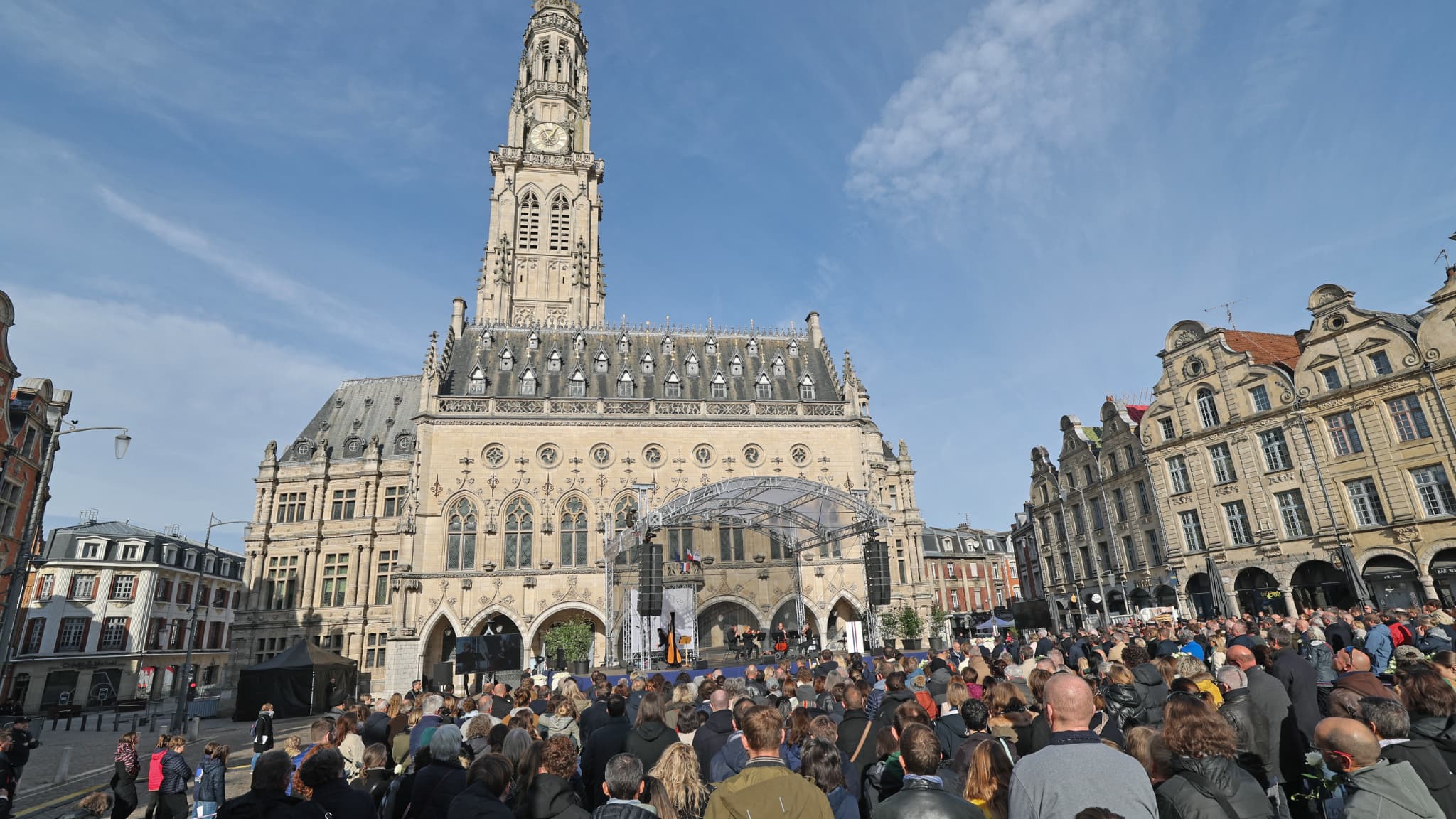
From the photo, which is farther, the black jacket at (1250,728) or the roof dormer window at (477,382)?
the roof dormer window at (477,382)

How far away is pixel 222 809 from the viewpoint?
4391mm

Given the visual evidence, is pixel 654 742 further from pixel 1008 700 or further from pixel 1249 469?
pixel 1249 469

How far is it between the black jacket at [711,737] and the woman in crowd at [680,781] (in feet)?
5.29

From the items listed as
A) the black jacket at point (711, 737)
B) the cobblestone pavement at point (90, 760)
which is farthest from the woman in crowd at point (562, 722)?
the cobblestone pavement at point (90, 760)

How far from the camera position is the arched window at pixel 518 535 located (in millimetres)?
30955

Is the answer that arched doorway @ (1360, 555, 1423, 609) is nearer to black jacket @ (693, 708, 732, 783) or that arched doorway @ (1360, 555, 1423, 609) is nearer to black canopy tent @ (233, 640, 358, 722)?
black jacket @ (693, 708, 732, 783)

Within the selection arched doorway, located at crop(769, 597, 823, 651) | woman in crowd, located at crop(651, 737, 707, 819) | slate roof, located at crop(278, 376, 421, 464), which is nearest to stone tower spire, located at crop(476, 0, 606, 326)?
slate roof, located at crop(278, 376, 421, 464)

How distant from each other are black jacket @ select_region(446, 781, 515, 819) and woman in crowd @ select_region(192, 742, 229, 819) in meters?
5.16

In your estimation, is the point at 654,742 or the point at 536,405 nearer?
the point at 654,742

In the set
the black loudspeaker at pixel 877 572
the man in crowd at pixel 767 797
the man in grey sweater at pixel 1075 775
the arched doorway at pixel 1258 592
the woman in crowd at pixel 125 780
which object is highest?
the black loudspeaker at pixel 877 572

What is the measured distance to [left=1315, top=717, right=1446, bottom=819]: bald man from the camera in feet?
11.0

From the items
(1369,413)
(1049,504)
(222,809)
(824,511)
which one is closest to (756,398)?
(824,511)

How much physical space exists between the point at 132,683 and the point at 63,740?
26756mm

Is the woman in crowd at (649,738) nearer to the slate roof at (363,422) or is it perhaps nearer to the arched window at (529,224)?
the slate roof at (363,422)
